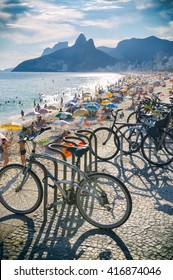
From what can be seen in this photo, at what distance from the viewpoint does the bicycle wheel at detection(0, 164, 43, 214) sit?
16.6 feet

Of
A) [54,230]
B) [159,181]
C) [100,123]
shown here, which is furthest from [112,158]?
[100,123]

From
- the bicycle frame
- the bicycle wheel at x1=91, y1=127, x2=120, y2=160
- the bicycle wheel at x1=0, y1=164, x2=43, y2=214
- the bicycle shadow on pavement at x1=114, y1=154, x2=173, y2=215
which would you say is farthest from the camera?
the bicycle wheel at x1=91, y1=127, x2=120, y2=160

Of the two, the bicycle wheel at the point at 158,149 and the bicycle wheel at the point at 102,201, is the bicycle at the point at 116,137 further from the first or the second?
the bicycle wheel at the point at 102,201

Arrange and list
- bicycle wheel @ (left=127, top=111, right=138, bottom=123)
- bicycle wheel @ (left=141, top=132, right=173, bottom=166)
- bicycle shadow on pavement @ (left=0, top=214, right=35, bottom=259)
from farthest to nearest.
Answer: bicycle wheel @ (left=127, top=111, right=138, bottom=123)
bicycle wheel @ (left=141, top=132, right=173, bottom=166)
bicycle shadow on pavement @ (left=0, top=214, right=35, bottom=259)

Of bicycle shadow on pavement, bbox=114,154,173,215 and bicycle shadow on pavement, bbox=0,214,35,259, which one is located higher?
bicycle shadow on pavement, bbox=114,154,173,215

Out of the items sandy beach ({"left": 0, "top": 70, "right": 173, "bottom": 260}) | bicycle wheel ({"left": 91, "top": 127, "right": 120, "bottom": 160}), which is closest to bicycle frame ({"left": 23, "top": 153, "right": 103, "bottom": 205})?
sandy beach ({"left": 0, "top": 70, "right": 173, "bottom": 260})

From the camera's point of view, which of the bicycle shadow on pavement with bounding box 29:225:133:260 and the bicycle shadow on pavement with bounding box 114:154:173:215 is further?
the bicycle shadow on pavement with bounding box 114:154:173:215

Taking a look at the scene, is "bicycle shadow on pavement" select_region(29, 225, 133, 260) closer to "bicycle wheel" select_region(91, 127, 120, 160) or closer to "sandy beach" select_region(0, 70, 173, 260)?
"sandy beach" select_region(0, 70, 173, 260)

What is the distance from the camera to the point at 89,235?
451cm

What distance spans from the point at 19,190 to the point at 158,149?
435cm

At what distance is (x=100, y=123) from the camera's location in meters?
21.1

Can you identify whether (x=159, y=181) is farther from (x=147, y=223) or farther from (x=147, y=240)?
(x=147, y=240)
